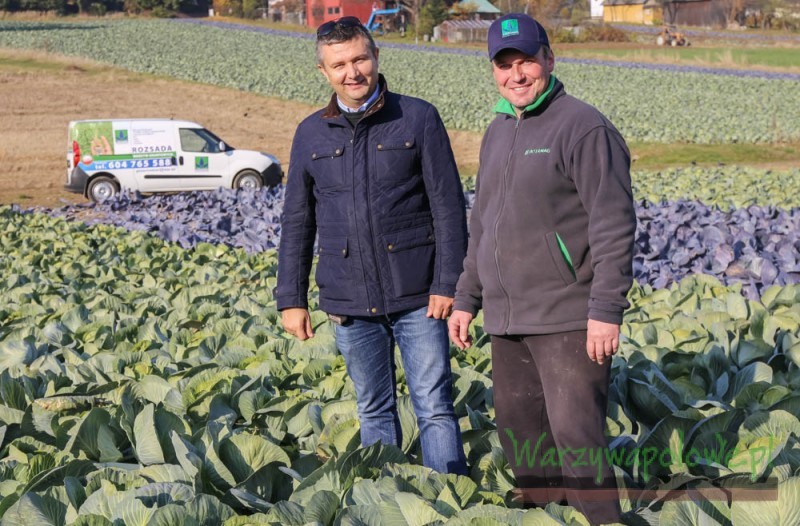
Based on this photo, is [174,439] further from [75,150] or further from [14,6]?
[14,6]

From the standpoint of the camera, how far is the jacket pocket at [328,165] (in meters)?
3.62

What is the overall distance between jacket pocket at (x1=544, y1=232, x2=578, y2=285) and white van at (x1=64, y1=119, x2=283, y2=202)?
19283 millimetres

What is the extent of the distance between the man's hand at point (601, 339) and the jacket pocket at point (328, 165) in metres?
1.22

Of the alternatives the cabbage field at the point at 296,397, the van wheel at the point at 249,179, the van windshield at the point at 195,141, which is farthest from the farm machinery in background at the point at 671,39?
the cabbage field at the point at 296,397

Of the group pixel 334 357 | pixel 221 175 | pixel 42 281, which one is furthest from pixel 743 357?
pixel 221 175

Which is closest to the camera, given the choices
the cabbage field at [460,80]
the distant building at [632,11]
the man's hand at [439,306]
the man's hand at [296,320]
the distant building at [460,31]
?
the man's hand at [439,306]

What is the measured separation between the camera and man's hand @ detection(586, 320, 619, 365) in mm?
2842

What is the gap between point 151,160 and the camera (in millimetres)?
21984

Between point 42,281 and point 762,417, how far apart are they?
6.54 m

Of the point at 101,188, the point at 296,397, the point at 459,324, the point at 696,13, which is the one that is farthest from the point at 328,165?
the point at 696,13

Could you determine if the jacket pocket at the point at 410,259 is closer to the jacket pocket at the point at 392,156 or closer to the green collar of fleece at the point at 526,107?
the jacket pocket at the point at 392,156

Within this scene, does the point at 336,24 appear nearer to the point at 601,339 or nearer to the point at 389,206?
the point at 389,206

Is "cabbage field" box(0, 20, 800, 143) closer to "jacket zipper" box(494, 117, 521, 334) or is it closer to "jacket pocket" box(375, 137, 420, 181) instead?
"jacket pocket" box(375, 137, 420, 181)

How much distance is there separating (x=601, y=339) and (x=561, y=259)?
30cm
